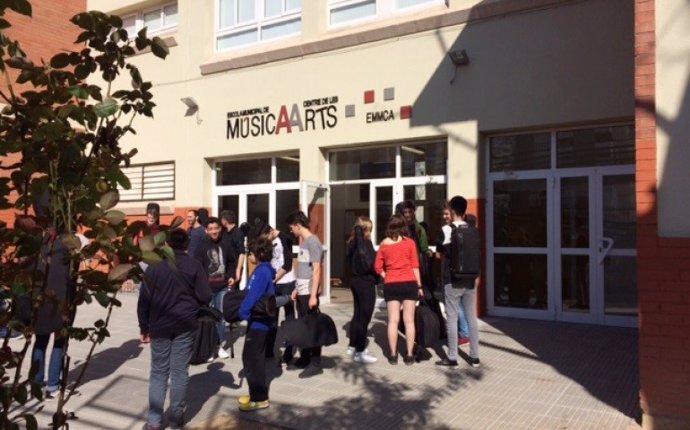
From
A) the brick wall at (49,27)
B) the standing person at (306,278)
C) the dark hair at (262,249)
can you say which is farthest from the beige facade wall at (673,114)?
the brick wall at (49,27)

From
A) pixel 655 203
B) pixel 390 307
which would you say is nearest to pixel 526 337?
→ pixel 390 307

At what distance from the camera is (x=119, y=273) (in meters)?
1.75

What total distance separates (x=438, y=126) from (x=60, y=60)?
8.43 metres

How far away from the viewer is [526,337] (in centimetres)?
799

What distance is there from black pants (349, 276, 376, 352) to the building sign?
4822 mm

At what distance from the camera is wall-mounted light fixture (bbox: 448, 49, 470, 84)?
9.29 m

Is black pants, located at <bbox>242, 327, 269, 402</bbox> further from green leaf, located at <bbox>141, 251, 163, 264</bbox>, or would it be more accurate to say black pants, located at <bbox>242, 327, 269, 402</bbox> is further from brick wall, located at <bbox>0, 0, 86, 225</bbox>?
brick wall, located at <bbox>0, 0, 86, 225</bbox>

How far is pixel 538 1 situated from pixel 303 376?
6633mm

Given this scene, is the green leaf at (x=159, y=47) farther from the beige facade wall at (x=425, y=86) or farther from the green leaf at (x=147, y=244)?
the beige facade wall at (x=425, y=86)

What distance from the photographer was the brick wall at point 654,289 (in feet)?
14.4

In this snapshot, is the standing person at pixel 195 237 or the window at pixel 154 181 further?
the window at pixel 154 181

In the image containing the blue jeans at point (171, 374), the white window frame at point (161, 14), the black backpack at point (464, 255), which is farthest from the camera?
the white window frame at point (161, 14)

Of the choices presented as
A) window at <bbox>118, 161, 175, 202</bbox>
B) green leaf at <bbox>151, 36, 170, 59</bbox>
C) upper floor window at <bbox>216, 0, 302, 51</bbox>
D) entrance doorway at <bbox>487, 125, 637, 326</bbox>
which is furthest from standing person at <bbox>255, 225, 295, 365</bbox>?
window at <bbox>118, 161, 175, 202</bbox>

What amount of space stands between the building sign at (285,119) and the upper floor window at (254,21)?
1.64 meters
